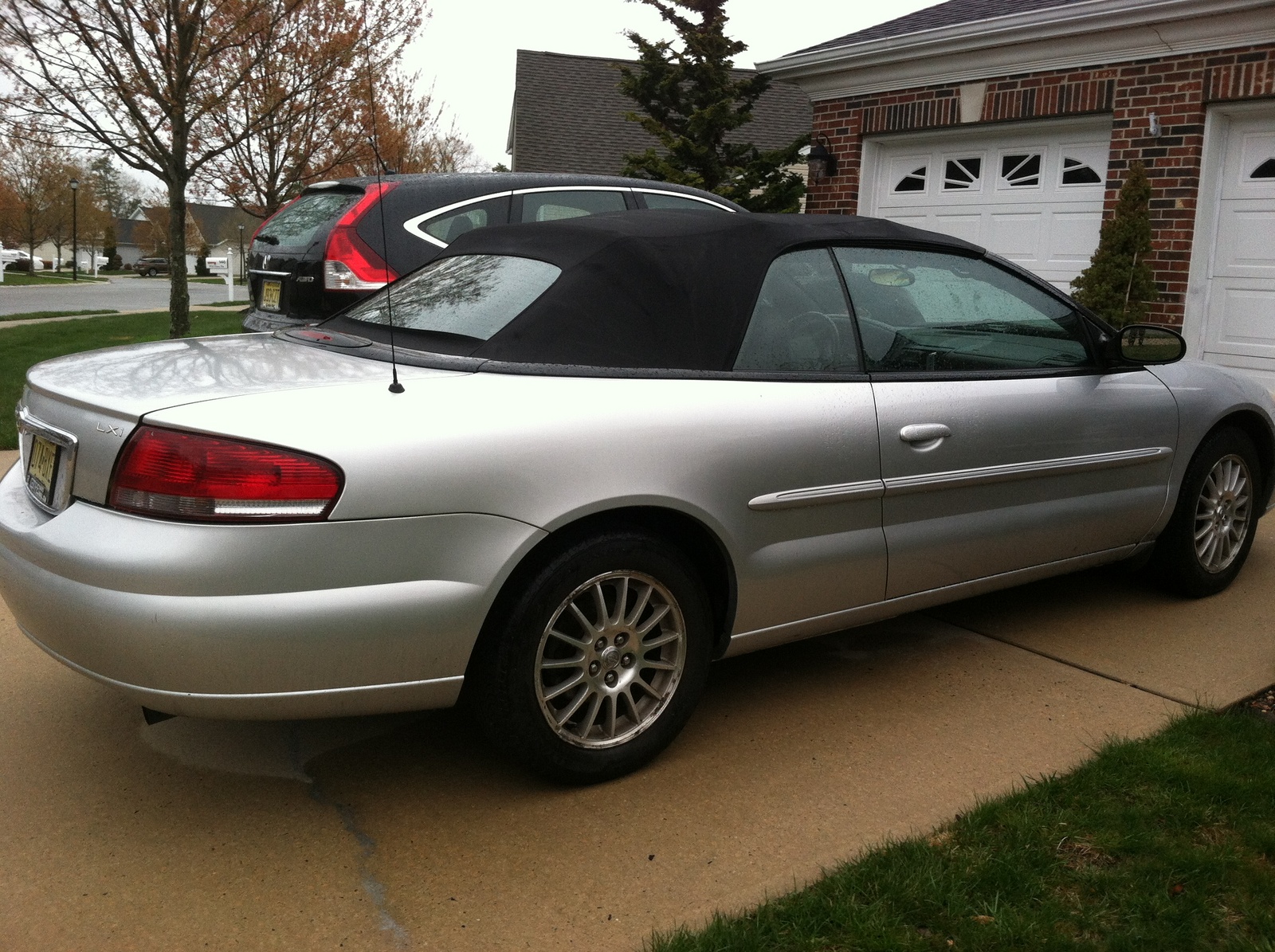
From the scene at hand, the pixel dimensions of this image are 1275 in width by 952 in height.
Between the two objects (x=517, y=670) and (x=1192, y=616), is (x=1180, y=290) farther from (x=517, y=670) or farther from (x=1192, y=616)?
(x=517, y=670)

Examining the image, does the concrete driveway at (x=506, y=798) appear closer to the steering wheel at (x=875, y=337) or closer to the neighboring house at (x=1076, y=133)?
the steering wheel at (x=875, y=337)

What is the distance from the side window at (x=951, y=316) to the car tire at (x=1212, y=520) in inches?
32.2

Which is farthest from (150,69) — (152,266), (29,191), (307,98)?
(152,266)

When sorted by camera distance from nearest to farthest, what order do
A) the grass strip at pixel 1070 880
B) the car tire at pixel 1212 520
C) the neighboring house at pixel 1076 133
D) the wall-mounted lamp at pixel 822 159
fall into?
the grass strip at pixel 1070 880 < the car tire at pixel 1212 520 < the neighboring house at pixel 1076 133 < the wall-mounted lamp at pixel 822 159

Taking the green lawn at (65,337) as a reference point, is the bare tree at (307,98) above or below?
above

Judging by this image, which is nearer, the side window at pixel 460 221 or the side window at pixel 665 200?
the side window at pixel 460 221

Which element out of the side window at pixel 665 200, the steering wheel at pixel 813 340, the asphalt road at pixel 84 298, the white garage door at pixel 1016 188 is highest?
the white garage door at pixel 1016 188

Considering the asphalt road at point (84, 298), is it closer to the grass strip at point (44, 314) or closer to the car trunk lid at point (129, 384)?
the grass strip at point (44, 314)

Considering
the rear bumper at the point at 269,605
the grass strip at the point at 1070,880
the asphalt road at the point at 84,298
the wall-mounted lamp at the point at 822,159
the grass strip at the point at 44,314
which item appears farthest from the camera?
the asphalt road at the point at 84,298

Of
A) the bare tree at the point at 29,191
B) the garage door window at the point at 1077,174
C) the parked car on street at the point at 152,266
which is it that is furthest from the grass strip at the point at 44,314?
the parked car on street at the point at 152,266

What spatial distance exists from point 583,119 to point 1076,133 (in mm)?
15243

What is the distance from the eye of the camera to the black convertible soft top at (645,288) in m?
3.10

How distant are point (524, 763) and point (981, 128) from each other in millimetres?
9578

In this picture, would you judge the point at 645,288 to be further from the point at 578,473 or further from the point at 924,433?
the point at 924,433
